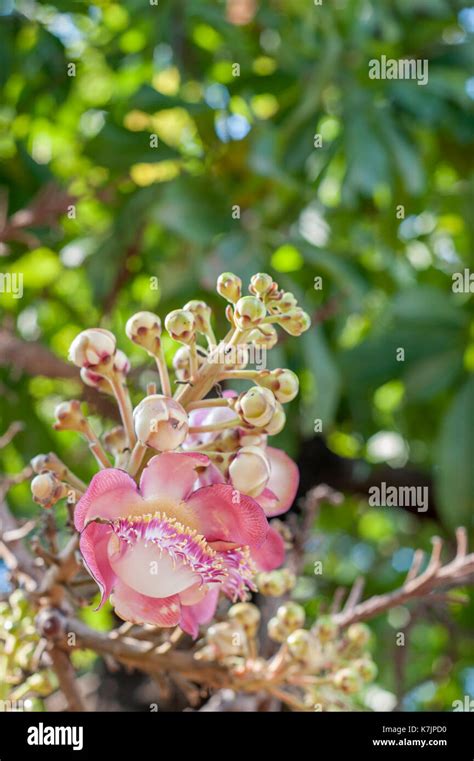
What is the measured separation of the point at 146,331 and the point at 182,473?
0.07 metres

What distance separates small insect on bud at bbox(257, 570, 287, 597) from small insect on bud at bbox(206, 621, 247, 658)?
0.10 ft

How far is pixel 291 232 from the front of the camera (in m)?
1.39

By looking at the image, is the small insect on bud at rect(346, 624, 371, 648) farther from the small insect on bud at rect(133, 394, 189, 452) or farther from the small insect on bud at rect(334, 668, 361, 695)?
the small insect on bud at rect(133, 394, 189, 452)

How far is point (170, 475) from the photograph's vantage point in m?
0.38

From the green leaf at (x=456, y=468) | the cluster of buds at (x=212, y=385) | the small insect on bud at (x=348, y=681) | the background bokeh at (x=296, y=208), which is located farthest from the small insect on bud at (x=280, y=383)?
the green leaf at (x=456, y=468)

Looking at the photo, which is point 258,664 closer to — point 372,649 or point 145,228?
point 372,649

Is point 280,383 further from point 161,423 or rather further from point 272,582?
point 272,582

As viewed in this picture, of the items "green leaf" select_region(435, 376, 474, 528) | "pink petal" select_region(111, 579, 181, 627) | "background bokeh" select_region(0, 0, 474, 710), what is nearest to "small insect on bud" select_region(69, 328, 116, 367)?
"pink petal" select_region(111, 579, 181, 627)

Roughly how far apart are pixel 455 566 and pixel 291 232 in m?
0.91

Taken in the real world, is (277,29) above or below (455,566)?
above

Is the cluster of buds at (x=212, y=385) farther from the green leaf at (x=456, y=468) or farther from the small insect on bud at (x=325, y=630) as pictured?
the green leaf at (x=456, y=468)

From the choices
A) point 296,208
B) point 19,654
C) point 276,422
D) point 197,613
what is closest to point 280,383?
point 276,422
